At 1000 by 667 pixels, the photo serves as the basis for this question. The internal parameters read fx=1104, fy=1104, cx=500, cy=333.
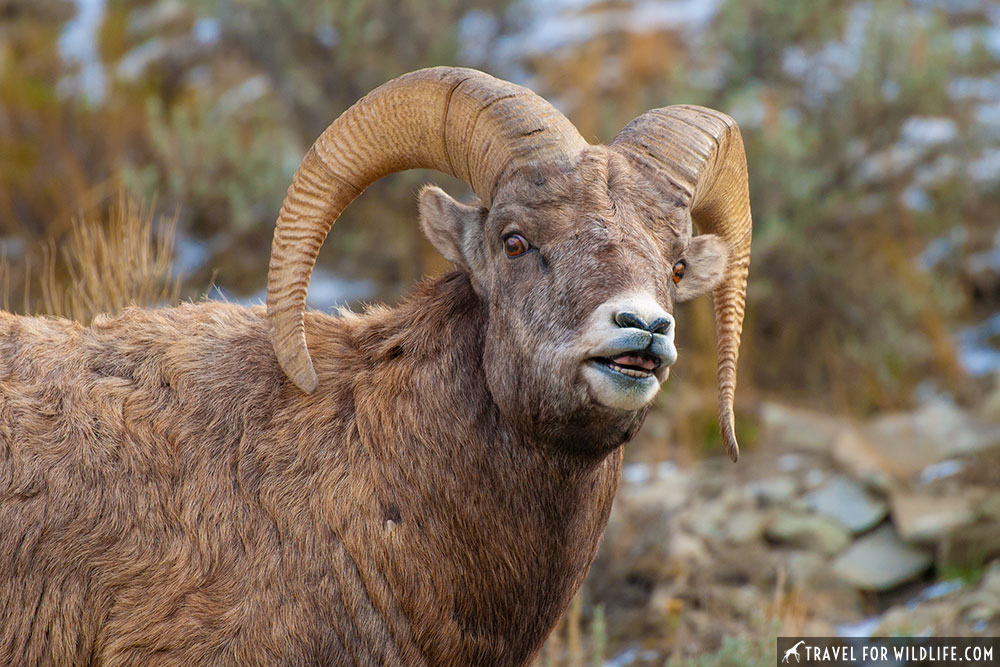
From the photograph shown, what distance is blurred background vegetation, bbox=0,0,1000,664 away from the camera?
11.6 meters

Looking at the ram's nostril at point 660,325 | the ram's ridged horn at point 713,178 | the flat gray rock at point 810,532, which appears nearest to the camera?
the ram's nostril at point 660,325

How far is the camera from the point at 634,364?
3549 millimetres

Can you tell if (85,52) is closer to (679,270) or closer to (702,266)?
(702,266)

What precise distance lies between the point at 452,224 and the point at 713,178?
1092mm

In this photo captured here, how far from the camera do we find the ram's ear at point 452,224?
4.32 meters

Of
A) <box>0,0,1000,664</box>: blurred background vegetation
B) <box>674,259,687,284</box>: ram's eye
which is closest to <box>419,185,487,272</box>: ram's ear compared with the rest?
<box>674,259,687,284</box>: ram's eye

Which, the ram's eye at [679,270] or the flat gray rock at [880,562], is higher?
the ram's eye at [679,270]

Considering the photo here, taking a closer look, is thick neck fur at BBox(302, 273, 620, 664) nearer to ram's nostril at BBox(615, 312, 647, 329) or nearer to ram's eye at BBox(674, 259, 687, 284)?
ram's nostril at BBox(615, 312, 647, 329)

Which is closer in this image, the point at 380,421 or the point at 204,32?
the point at 380,421

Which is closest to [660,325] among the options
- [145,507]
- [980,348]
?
[145,507]

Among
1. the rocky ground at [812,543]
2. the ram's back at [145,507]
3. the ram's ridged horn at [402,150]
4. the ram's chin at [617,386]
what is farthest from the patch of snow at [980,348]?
the ram's back at [145,507]

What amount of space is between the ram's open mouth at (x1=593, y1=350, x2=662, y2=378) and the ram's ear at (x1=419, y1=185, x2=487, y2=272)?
3.10ft

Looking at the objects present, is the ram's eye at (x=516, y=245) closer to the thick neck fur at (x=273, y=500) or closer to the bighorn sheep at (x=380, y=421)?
the bighorn sheep at (x=380, y=421)

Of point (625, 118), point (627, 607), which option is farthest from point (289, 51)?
point (627, 607)
